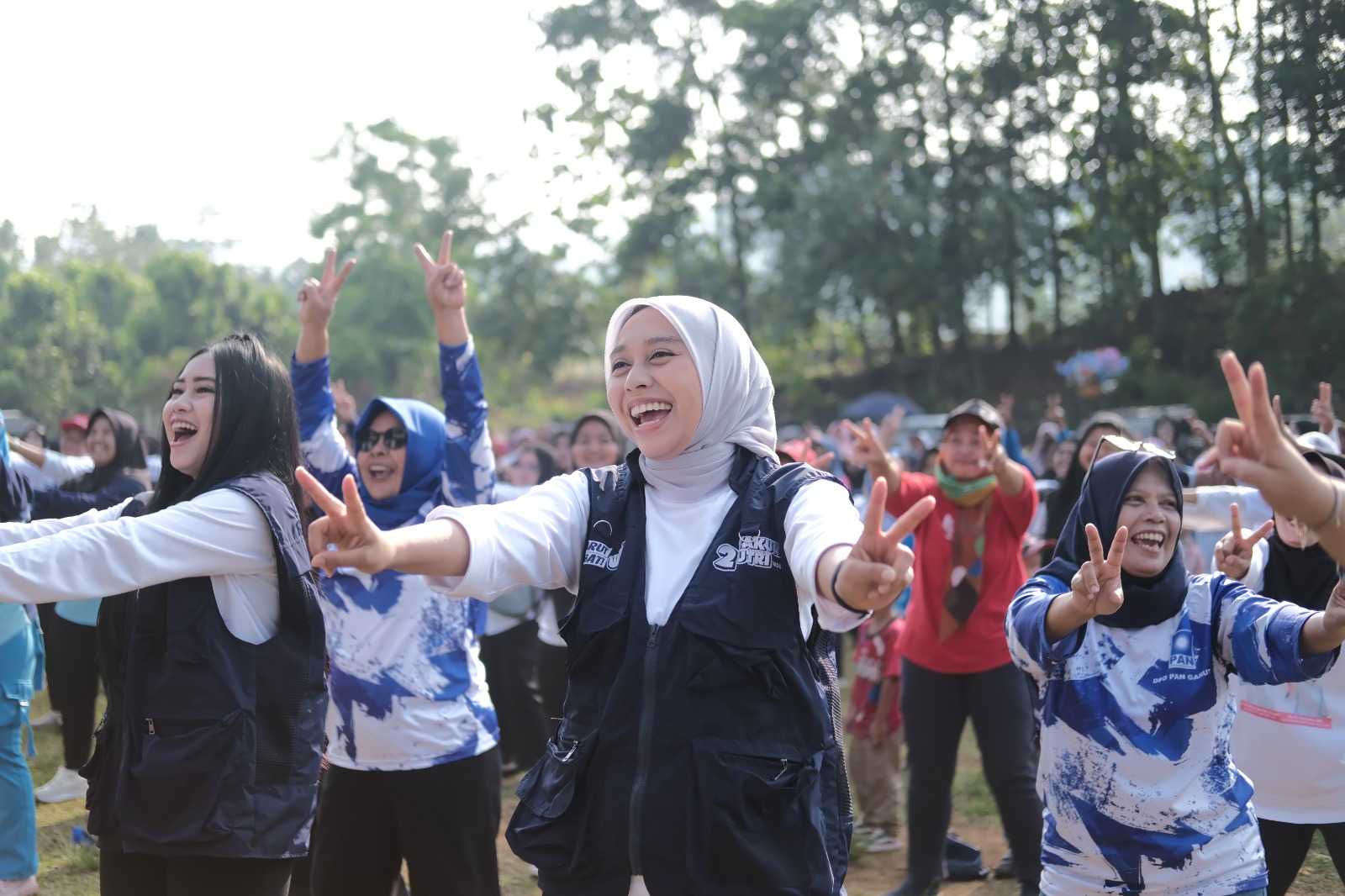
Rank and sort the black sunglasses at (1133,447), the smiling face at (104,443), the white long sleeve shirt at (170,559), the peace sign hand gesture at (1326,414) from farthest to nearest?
the smiling face at (104,443), the peace sign hand gesture at (1326,414), the black sunglasses at (1133,447), the white long sleeve shirt at (170,559)

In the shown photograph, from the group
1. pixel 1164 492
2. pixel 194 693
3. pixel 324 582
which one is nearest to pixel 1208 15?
pixel 1164 492

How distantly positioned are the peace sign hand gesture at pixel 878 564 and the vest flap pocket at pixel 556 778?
0.64 metres

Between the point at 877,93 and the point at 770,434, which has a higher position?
the point at 877,93

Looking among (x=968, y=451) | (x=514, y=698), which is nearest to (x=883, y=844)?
(x=968, y=451)

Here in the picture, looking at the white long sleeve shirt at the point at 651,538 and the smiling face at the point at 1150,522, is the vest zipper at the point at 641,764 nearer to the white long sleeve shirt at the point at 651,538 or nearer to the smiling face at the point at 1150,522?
the white long sleeve shirt at the point at 651,538

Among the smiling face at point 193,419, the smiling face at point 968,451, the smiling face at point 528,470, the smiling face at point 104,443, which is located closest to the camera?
the smiling face at point 193,419

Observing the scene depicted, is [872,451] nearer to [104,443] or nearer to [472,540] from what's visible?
[472,540]

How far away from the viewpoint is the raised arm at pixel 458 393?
4168 millimetres

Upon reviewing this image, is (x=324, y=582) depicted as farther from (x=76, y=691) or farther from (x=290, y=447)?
(x=76, y=691)

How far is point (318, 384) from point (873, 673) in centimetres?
329

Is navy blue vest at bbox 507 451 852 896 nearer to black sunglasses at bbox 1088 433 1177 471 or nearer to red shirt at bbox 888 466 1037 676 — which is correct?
black sunglasses at bbox 1088 433 1177 471

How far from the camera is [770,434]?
263 cm

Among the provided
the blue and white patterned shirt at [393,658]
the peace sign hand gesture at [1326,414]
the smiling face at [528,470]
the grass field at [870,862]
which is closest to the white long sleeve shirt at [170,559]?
the blue and white patterned shirt at [393,658]

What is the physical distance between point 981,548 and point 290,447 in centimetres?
307
